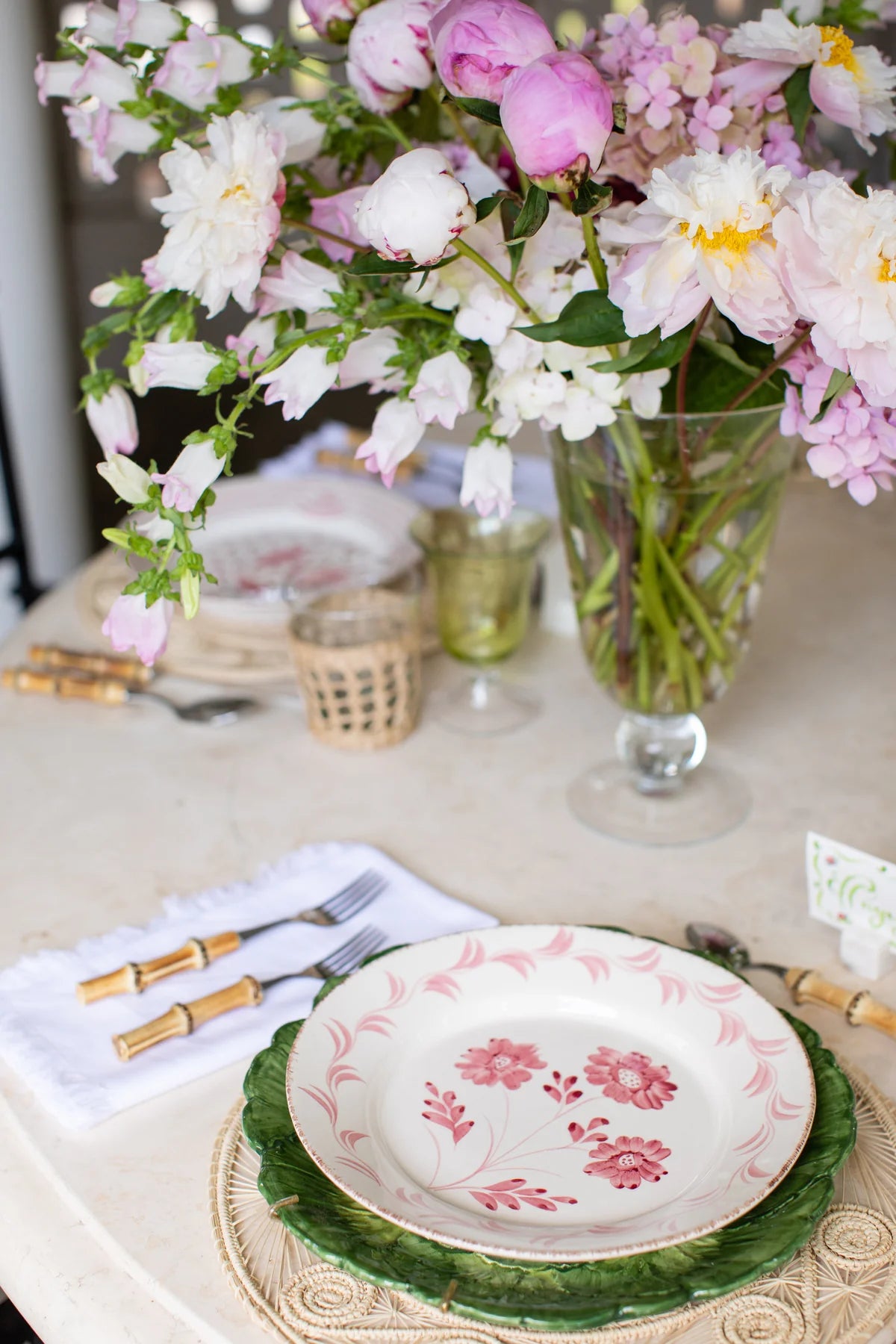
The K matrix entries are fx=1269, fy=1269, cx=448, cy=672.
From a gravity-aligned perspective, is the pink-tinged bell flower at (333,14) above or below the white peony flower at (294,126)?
above

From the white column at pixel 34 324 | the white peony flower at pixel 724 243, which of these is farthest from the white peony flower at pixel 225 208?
the white column at pixel 34 324

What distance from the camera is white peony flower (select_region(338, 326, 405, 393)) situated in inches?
31.2

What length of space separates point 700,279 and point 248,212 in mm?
247

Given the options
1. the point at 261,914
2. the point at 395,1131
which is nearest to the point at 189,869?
the point at 261,914

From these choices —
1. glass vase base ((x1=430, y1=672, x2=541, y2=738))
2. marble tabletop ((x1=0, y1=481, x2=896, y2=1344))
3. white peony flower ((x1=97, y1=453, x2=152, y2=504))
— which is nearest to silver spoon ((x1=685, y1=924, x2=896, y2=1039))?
marble tabletop ((x1=0, y1=481, x2=896, y2=1344))

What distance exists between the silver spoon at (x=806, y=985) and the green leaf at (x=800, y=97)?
1.69 feet

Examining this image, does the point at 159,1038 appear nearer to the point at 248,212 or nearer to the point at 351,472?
the point at 248,212

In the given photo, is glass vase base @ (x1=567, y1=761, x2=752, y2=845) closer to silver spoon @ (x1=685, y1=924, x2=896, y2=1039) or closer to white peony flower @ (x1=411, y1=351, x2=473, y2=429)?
silver spoon @ (x1=685, y1=924, x2=896, y2=1039)

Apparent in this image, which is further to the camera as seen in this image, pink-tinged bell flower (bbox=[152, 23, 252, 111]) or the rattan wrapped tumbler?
the rattan wrapped tumbler

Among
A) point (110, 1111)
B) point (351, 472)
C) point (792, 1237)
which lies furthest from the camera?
point (351, 472)

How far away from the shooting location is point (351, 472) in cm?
168

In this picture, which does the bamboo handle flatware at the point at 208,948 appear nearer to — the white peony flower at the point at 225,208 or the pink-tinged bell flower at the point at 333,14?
the white peony flower at the point at 225,208

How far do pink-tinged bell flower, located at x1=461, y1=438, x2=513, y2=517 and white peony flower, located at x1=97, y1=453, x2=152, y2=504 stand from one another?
0.21 meters

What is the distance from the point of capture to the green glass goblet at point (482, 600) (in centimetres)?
115
